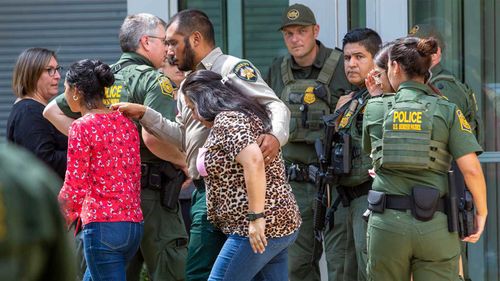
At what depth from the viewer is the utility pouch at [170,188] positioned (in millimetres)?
5633

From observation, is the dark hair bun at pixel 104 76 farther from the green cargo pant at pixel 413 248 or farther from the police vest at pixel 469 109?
the police vest at pixel 469 109

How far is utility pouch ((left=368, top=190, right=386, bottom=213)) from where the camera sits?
4891 millimetres

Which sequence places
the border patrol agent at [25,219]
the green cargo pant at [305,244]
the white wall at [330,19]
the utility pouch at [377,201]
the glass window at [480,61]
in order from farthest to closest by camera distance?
1. the white wall at [330,19]
2. the glass window at [480,61]
3. the green cargo pant at [305,244]
4. the utility pouch at [377,201]
5. the border patrol agent at [25,219]

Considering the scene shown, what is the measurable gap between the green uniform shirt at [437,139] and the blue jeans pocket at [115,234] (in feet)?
4.14

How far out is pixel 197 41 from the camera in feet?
17.5

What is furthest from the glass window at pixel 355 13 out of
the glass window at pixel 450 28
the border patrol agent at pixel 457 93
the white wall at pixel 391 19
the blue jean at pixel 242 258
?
the blue jean at pixel 242 258

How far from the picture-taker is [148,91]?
5590mm

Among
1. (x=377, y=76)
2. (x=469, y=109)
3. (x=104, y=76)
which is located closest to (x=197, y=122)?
(x=104, y=76)

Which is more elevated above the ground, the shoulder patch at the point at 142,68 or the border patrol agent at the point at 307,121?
the shoulder patch at the point at 142,68

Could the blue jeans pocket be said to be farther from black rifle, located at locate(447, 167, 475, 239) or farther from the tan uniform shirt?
black rifle, located at locate(447, 167, 475, 239)

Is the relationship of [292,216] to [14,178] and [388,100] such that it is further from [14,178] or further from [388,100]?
[14,178]

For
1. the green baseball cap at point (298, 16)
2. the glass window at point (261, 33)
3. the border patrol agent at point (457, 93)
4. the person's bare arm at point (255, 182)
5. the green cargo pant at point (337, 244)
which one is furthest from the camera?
the glass window at point (261, 33)

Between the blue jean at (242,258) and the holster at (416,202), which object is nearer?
the blue jean at (242,258)

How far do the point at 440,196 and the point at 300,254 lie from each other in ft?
5.35
